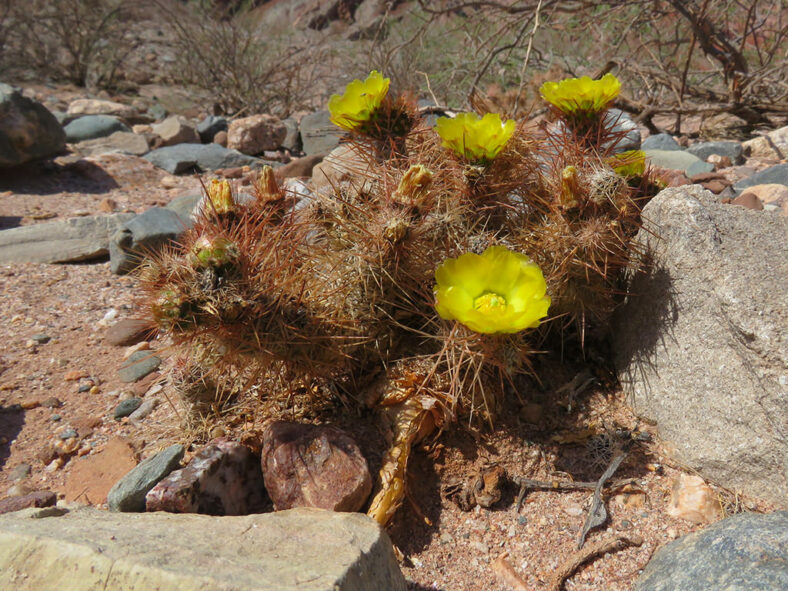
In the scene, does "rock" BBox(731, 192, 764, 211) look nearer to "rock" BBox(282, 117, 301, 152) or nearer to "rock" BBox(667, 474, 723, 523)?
"rock" BBox(667, 474, 723, 523)

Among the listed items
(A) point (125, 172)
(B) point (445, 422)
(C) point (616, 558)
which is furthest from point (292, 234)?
(A) point (125, 172)

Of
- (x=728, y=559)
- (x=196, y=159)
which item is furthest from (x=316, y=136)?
(x=728, y=559)

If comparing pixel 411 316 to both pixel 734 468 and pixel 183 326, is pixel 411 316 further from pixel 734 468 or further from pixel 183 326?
pixel 734 468

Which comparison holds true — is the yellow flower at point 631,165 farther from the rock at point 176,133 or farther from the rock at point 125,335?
the rock at point 176,133

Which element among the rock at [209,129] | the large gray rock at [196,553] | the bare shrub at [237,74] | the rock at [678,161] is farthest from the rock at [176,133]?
the large gray rock at [196,553]

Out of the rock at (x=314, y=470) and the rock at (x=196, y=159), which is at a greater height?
the rock at (x=314, y=470)
